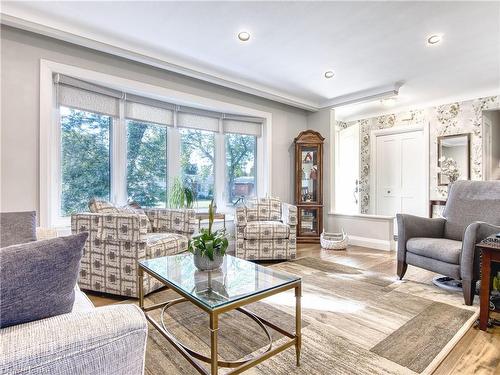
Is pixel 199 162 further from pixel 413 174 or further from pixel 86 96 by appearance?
pixel 413 174

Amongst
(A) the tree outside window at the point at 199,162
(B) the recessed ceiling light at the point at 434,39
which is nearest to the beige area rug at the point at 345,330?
(A) the tree outside window at the point at 199,162

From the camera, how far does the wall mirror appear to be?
449 centimetres

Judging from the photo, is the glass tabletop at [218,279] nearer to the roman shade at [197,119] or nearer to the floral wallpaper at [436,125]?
the roman shade at [197,119]

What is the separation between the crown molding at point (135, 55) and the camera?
2.42 metres

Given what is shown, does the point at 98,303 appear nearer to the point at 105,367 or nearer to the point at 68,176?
the point at 68,176

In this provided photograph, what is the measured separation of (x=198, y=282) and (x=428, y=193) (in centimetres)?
478

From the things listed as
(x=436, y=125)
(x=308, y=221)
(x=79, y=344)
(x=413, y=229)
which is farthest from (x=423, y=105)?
(x=79, y=344)

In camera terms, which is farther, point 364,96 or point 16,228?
point 364,96

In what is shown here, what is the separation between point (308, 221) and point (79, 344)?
4.41 meters

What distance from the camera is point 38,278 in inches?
28.5

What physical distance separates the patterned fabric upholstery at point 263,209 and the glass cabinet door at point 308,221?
85 cm

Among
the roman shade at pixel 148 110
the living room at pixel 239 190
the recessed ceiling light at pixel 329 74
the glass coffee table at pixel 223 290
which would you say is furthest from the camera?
the recessed ceiling light at pixel 329 74

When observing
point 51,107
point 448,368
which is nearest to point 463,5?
point 448,368

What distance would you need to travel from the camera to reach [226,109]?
4125 mm
